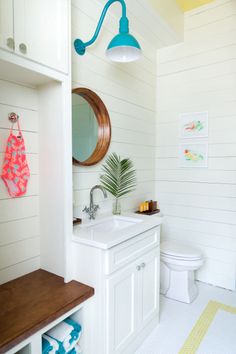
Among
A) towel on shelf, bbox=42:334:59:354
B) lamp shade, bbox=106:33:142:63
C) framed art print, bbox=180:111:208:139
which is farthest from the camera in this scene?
A: framed art print, bbox=180:111:208:139

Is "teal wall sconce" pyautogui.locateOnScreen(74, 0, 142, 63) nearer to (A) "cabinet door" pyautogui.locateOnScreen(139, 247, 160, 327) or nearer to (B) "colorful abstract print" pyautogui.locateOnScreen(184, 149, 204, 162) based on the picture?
(B) "colorful abstract print" pyautogui.locateOnScreen(184, 149, 204, 162)

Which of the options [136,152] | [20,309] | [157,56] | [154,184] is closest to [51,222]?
[20,309]

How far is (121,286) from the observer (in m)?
1.47

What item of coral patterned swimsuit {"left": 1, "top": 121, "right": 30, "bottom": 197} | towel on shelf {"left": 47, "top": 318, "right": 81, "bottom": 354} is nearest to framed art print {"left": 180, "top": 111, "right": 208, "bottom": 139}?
coral patterned swimsuit {"left": 1, "top": 121, "right": 30, "bottom": 197}

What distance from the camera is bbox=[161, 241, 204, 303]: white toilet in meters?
2.17

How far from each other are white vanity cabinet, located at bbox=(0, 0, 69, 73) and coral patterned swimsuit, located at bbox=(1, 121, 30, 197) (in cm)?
45

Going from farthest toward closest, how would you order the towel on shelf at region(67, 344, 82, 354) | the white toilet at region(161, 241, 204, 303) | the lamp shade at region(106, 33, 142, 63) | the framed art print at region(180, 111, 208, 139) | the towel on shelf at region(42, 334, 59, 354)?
the framed art print at region(180, 111, 208, 139), the white toilet at region(161, 241, 204, 303), the lamp shade at region(106, 33, 142, 63), the towel on shelf at region(67, 344, 82, 354), the towel on shelf at region(42, 334, 59, 354)

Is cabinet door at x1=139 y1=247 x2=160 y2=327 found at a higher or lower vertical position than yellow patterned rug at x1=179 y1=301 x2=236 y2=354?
higher

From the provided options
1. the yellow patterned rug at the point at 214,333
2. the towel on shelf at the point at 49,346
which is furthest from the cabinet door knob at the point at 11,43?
the yellow patterned rug at the point at 214,333

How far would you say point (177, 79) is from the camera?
2656mm

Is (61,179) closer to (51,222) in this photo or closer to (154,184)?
(51,222)

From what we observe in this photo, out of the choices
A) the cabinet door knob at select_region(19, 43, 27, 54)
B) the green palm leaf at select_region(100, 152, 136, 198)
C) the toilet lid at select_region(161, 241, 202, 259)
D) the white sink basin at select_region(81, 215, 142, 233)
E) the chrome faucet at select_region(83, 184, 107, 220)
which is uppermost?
the cabinet door knob at select_region(19, 43, 27, 54)

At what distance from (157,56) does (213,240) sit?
2137 mm

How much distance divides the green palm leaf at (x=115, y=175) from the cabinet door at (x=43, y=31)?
0.89 meters
